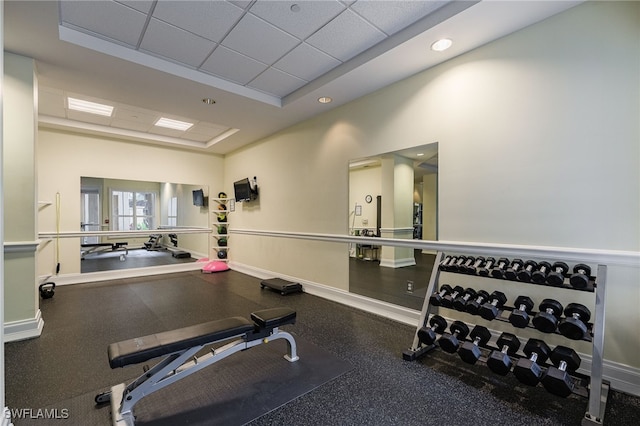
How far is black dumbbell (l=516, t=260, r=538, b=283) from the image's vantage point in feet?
6.72

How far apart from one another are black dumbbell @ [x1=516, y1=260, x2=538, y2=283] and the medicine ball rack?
18.8 feet

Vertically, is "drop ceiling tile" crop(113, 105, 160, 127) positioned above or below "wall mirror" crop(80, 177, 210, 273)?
above

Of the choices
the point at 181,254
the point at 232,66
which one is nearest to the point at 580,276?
the point at 232,66

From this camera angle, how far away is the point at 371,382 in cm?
201

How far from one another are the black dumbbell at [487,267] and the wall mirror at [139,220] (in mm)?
5942

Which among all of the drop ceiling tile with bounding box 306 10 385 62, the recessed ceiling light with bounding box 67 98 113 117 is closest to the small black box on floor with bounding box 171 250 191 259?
the recessed ceiling light with bounding box 67 98 113 117

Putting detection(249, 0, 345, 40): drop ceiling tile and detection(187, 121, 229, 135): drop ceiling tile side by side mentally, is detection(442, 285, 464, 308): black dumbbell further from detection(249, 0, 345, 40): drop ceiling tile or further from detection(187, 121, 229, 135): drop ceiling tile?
detection(187, 121, 229, 135): drop ceiling tile

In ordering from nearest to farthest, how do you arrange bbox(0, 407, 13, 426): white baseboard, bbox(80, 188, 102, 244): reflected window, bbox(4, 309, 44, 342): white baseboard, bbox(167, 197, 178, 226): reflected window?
bbox(0, 407, 13, 426): white baseboard < bbox(4, 309, 44, 342): white baseboard < bbox(80, 188, 102, 244): reflected window < bbox(167, 197, 178, 226): reflected window

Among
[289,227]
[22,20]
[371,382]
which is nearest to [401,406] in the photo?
[371,382]

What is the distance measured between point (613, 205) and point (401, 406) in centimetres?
200

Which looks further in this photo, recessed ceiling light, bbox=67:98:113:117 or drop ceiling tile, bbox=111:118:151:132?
drop ceiling tile, bbox=111:118:151:132

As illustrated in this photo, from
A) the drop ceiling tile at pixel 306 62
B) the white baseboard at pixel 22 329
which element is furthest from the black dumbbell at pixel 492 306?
the white baseboard at pixel 22 329

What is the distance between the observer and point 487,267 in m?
2.32

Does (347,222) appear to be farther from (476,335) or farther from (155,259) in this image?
(155,259)
